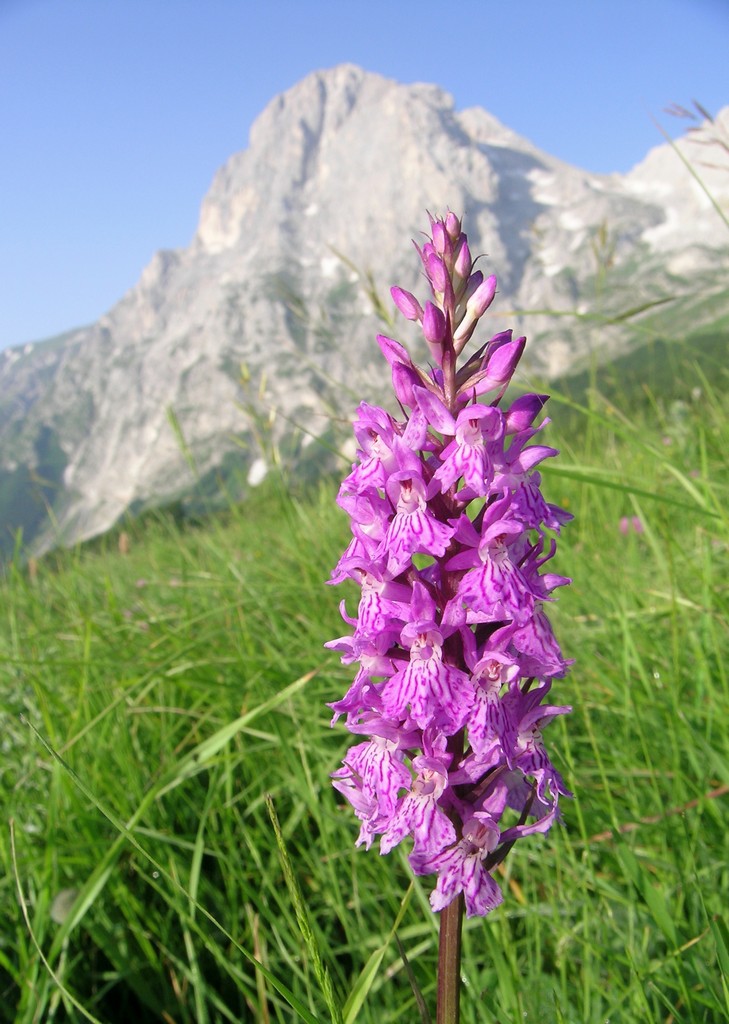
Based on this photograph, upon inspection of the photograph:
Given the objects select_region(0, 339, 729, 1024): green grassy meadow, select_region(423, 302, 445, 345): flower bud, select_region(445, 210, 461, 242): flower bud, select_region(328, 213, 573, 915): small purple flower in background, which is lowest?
select_region(0, 339, 729, 1024): green grassy meadow

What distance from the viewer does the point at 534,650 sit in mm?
1530

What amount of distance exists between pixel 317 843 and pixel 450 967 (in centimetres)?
150

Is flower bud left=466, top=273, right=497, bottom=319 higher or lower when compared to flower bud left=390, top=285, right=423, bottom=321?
lower

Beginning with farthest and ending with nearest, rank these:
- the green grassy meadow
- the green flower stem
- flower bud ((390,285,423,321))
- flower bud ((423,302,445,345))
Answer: the green grassy meadow
flower bud ((390,285,423,321))
flower bud ((423,302,445,345))
the green flower stem

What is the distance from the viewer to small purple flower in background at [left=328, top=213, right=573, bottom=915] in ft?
4.84

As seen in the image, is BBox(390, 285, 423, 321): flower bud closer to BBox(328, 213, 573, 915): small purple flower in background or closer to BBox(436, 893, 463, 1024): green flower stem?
BBox(328, 213, 573, 915): small purple flower in background

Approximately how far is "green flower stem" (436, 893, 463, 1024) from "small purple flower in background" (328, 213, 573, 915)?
38 millimetres

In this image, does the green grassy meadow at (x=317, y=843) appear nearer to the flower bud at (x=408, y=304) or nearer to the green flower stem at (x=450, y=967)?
the green flower stem at (x=450, y=967)

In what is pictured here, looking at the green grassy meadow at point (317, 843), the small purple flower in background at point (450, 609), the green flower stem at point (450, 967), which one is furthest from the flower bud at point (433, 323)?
the green flower stem at point (450, 967)

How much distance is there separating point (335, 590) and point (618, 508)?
2.48m

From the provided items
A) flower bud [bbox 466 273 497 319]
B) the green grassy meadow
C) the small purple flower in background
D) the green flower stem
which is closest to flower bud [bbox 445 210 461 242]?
the small purple flower in background

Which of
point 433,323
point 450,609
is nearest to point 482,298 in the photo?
point 433,323

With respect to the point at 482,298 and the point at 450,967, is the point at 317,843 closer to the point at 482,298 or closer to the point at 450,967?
the point at 450,967

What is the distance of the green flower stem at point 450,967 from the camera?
138 centimetres
